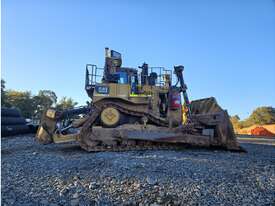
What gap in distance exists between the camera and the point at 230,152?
9.55 meters

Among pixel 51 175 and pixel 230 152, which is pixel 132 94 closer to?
pixel 230 152

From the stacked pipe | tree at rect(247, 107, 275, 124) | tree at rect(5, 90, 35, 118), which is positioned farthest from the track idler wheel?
tree at rect(247, 107, 275, 124)

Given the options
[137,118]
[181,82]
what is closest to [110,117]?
[137,118]

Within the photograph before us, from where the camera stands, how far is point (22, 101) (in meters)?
49.1

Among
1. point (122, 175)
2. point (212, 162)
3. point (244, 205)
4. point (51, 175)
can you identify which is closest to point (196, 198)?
point (244, 205)

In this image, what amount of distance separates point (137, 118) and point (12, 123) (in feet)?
27.6

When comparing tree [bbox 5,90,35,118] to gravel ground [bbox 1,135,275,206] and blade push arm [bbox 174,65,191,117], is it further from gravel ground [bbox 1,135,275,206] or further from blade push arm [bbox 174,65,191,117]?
gravel ground [bbox 1,135,275,206]

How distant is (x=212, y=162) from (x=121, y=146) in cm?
316

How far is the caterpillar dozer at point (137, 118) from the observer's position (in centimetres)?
945

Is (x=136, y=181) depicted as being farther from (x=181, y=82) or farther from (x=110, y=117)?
(x=181, y=82)

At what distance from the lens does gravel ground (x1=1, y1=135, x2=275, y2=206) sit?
16.1 ft

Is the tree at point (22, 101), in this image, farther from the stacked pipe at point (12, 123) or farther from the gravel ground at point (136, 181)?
the gravel ground at point (136, 181)

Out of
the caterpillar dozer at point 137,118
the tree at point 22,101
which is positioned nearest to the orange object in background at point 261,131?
the caterpillar dozer at point 137,118

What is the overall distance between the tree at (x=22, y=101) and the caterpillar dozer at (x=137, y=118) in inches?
1540
